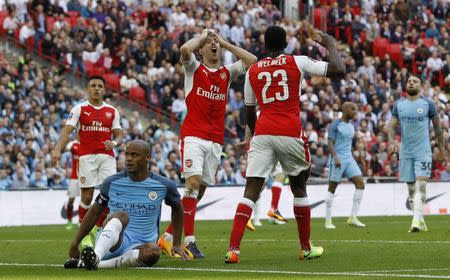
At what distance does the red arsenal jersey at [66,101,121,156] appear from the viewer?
19.1 metres

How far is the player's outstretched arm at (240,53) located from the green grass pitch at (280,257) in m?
2.35

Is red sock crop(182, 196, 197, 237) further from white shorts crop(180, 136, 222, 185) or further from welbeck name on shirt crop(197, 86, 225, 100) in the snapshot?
welbeck name on shirt crop(197, 86, 225, 100)

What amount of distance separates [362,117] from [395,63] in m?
5.47

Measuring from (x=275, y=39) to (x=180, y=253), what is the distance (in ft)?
Answer: 8.43

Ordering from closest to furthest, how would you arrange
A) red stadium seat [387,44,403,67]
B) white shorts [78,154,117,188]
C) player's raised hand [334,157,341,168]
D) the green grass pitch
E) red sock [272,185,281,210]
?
the green grass pitch, white shorts [78,154,117,188], player's raised hand [334,157,341,168], red sock [272,185,281,210], red stadium seat [387,44,403,67]

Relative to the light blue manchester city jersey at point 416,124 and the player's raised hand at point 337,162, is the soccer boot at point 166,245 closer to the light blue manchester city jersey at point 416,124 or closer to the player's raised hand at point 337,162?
the light blue manchester city jersey at point 416,124

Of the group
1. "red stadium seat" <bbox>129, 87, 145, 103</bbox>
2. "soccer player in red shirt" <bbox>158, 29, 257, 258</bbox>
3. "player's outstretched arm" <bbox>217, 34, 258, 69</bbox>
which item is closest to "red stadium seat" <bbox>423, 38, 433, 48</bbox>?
"red stadium seat" <bbox>129, 87, 145, 103</bbox>

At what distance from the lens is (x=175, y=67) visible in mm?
35625

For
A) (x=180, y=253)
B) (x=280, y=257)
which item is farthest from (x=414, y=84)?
(x=180, y=253)

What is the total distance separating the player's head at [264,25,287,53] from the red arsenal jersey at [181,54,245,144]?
5.39 feet

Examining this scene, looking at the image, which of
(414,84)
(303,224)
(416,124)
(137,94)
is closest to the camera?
(303,224)

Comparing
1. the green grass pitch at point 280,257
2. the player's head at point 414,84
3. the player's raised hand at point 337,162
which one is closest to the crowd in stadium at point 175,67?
the player's raised hand at point 337,162

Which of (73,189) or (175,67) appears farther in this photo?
(175,67)

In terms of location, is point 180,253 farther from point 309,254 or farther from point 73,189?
point 73,189
